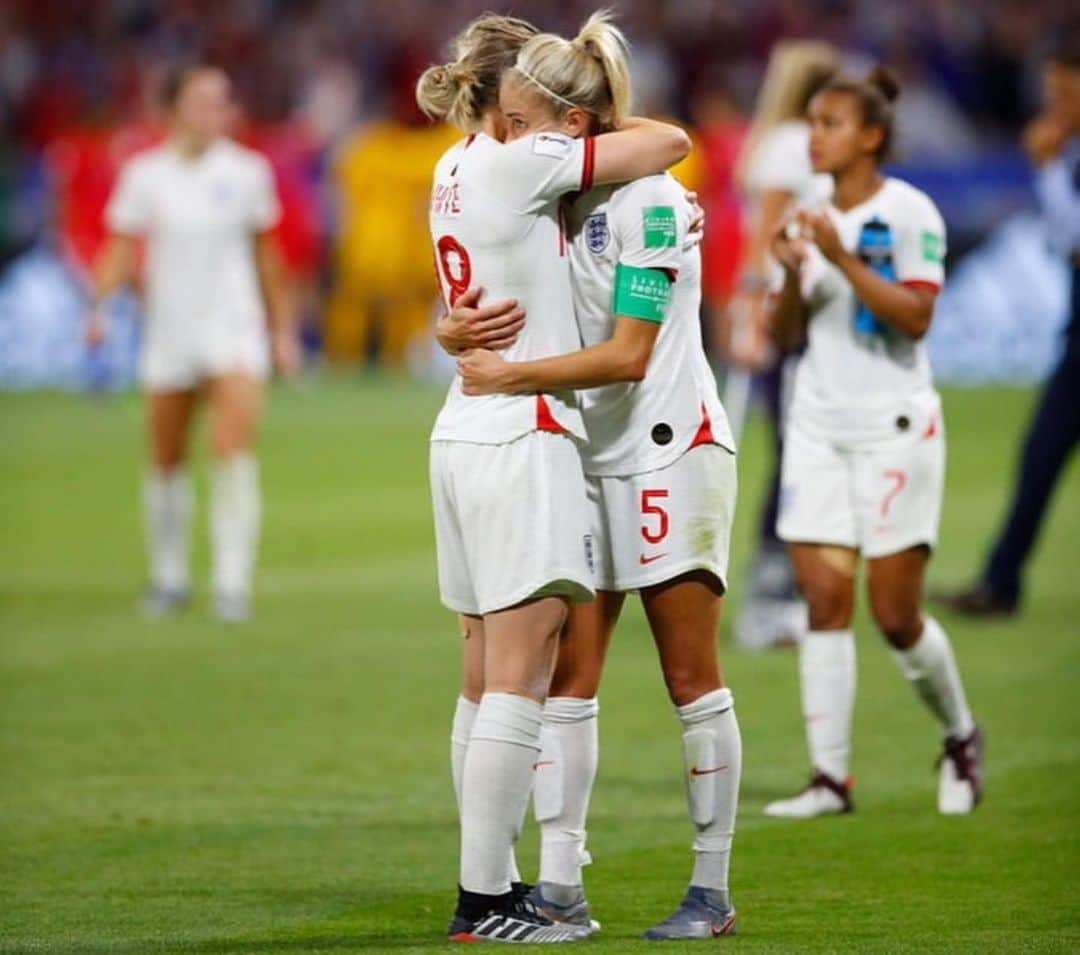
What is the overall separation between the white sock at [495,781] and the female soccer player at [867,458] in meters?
2.10

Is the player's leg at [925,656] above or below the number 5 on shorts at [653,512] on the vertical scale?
below

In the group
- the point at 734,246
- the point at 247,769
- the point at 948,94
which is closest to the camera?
the point at 247,769

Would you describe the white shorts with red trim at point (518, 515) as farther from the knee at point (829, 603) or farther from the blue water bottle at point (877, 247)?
the blue water bottle at point (877, 247)

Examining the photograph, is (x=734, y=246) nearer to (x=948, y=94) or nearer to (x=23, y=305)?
(x=948, y=94)

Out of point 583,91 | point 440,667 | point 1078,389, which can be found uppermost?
point 583,91

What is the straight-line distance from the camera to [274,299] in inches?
484

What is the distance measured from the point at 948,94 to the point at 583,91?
2246cm

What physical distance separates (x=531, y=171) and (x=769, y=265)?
4.43m

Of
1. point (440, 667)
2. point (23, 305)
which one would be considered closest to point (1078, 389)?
point (440, 667)

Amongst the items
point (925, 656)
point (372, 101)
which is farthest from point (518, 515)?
point (372, 101)

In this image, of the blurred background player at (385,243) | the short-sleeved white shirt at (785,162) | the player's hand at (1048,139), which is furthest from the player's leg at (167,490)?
the blurred background player at (385,243)

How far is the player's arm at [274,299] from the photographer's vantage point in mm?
12195

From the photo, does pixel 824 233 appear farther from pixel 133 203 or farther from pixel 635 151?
pixel 133 203

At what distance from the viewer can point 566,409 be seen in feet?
18.4
